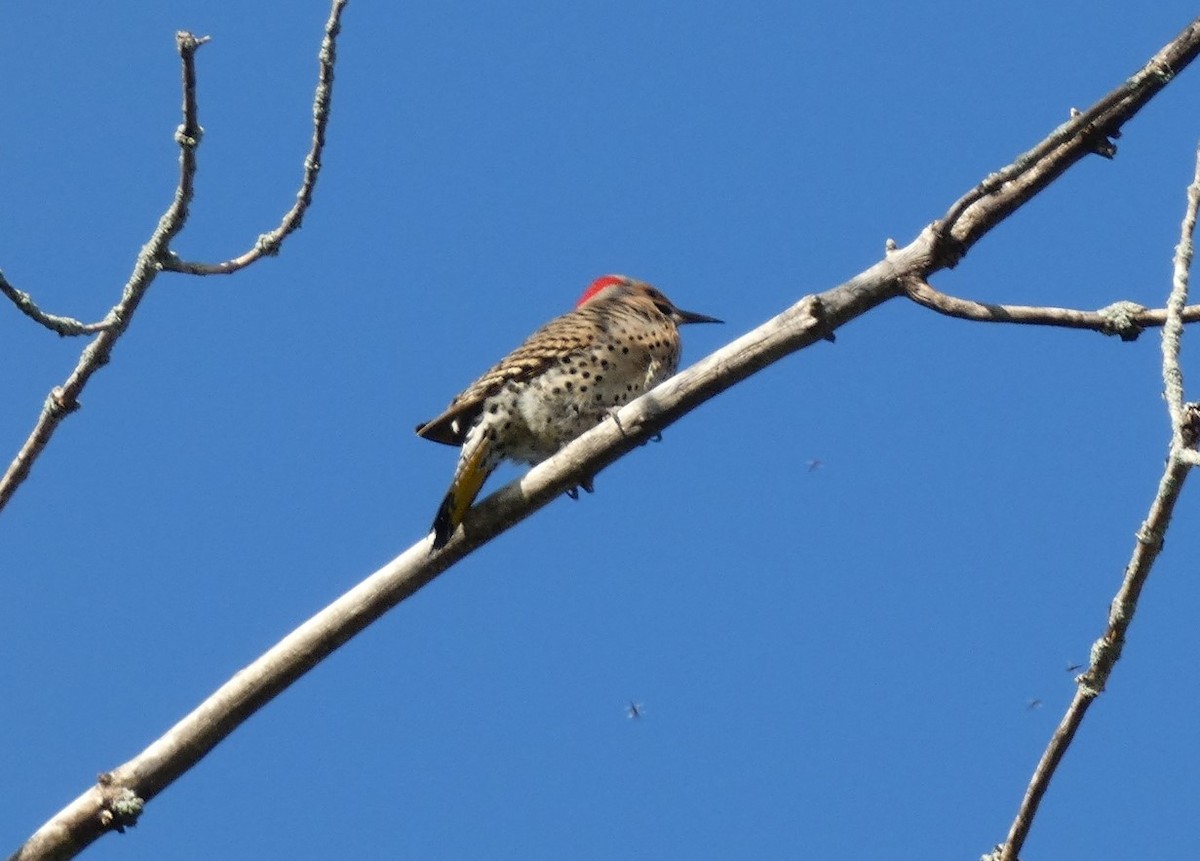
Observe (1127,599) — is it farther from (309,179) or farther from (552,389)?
(552,389)

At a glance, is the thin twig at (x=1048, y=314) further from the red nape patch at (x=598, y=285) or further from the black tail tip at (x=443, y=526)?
the red nape patch at (x=598, y=285)

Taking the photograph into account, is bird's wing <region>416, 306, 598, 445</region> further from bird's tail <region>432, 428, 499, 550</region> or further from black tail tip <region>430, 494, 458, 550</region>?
black tail tip <region>430, 494, 458, 550</region>

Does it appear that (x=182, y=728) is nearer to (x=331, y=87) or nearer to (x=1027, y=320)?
(x=331, y=87)

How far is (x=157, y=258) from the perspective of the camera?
10.1 ft

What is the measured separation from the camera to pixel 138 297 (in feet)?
10.1

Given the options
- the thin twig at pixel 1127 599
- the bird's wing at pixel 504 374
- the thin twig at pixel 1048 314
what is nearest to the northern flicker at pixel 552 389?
the bird's wing at pixel 504 374

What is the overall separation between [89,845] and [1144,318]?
2276mm

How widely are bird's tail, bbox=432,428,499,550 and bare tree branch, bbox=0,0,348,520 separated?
2.68 ft

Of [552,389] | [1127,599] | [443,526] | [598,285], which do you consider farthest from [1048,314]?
[598,285]

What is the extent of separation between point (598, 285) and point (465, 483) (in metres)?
2.72

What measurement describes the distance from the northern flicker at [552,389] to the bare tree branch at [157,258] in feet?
5.90

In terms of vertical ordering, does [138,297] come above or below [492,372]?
below

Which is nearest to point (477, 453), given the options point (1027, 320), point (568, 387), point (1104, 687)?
point (568, 387)

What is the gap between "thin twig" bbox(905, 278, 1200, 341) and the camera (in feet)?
11.0
